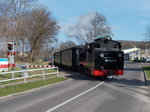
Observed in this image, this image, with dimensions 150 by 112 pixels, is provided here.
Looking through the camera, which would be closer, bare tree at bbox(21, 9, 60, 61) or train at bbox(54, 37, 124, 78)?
train at bbox(54, 37, 124, 78)

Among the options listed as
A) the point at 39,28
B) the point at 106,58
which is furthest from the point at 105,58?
the point at 39,28

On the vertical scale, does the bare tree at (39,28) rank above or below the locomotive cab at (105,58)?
above

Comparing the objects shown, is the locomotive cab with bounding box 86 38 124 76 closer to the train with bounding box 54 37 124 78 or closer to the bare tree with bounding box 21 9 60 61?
the train with bounding box 54 37 124 78

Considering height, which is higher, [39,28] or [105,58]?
[39,28]

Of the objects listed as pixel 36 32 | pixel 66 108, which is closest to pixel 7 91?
pixel 66 108

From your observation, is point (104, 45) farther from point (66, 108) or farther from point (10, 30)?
point (10, 30)

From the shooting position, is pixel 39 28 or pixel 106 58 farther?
pixel 39 28

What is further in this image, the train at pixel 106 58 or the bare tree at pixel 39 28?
the bare tree at pixel 39 28

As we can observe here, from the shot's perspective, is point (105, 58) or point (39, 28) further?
point (39, 28)

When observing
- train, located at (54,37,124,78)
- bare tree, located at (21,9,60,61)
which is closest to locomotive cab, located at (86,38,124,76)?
train, located at (54,37,124,78)

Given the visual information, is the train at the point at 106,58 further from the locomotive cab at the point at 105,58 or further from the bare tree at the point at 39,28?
the bare tree at the point at 39,28

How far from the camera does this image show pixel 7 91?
13703mm

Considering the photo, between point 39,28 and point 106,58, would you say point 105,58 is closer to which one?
point 106,58

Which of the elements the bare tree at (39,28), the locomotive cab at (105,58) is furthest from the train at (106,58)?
the bare tree at (39,28)
